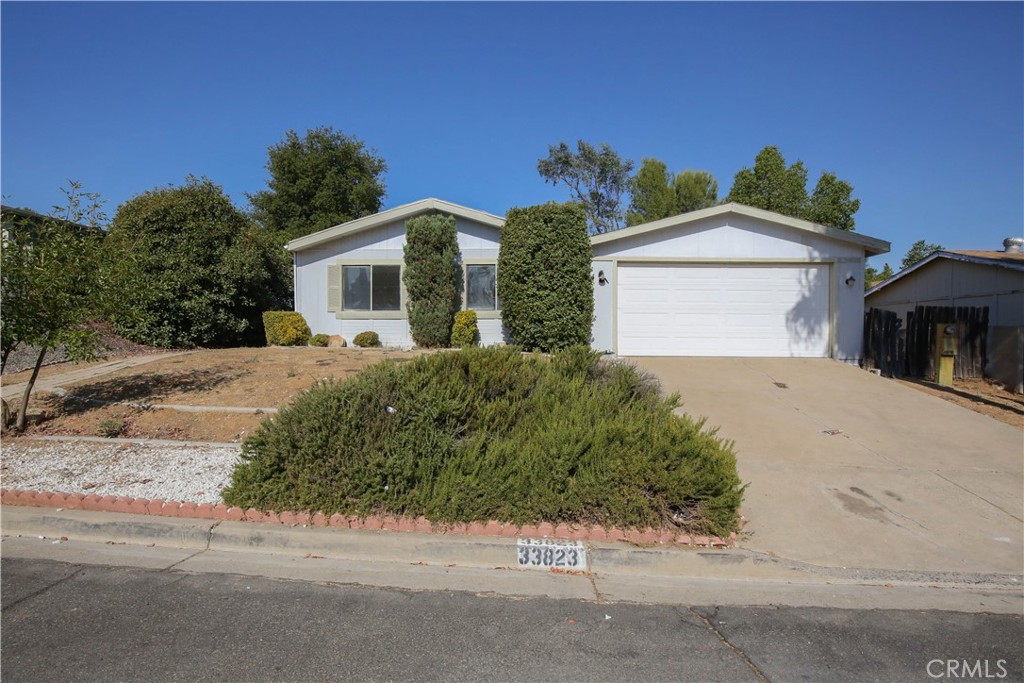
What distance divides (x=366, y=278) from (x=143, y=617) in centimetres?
1268

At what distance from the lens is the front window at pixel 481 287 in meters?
15.5

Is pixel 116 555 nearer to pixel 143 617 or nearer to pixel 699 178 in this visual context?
pixel 143 617

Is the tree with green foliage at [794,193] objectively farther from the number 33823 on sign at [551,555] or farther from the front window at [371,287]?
the number 33823 on sign at [551,555]

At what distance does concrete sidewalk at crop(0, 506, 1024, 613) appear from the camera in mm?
4188

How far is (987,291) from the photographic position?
1516cm

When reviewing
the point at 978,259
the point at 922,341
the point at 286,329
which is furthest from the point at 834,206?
the point at 286,329

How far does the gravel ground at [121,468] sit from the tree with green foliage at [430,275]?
828 centimetres

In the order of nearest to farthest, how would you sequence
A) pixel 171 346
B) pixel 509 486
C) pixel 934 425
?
pixel 509 486 < pixel 934 425 < pixel 171 346

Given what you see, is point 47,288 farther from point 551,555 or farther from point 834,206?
point 834,206

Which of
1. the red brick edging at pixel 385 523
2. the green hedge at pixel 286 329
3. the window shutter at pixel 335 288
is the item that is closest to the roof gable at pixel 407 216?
the window shutter at pixel 335 288

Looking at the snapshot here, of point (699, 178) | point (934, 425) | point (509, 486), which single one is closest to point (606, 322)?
point (934, 425)

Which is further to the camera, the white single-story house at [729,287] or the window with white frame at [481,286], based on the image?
the window with white frame at [481,286]

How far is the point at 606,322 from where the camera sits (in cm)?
1401

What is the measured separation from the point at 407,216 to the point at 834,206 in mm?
18544
